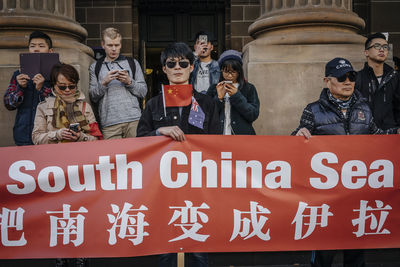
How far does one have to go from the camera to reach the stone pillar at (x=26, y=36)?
18.9ft

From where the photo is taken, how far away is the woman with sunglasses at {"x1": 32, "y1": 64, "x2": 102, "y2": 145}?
4.25 m

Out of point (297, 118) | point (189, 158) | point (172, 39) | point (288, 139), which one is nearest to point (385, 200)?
point (288, 139)

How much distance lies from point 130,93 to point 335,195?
8.88 ft

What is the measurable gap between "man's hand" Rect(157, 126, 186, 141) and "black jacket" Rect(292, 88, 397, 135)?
1.28 meters

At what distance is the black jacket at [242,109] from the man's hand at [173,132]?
1083 mm

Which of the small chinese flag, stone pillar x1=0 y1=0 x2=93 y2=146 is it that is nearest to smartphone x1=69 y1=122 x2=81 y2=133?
the small chinese flag

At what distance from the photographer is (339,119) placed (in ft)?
13.1

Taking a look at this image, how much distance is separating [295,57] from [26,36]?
370cm

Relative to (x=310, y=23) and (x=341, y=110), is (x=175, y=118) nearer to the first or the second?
(x=341, y=110)

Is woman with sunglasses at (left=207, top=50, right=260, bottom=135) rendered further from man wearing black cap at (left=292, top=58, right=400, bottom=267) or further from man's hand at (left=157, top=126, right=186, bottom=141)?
man's hand at (left=157, top=126, right=186, bottom=141)

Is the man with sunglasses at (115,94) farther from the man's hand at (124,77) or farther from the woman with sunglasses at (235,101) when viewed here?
the woman with sunglasses at (235,101)

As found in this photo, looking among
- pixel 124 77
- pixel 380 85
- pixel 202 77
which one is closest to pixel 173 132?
pixel 124 77

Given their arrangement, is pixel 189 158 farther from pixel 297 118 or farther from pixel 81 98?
pixel 297 118

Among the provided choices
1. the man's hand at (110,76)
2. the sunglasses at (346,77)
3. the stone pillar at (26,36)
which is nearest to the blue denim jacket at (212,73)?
the man's hand at (110,76)
